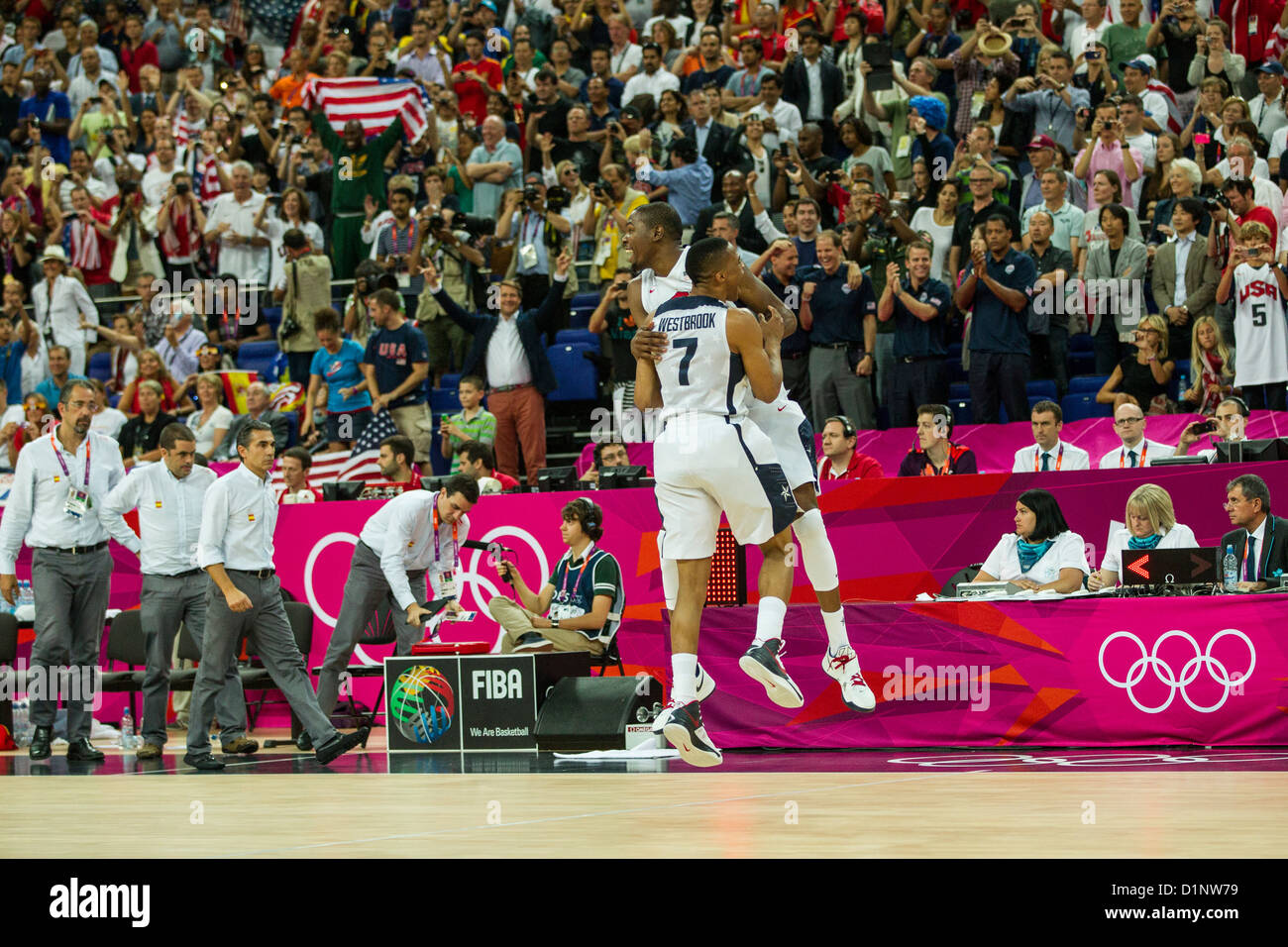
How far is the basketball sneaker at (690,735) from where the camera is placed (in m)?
7.11

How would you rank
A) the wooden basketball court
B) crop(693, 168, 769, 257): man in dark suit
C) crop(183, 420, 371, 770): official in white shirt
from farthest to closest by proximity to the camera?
crop(693, 168, 769, 257): man in dark suit, crop(183, 420, 371, 770): official in white shirt, the wooden basketball court

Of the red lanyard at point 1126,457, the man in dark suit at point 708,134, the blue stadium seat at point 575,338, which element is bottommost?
the red lanyard at point 1126,457

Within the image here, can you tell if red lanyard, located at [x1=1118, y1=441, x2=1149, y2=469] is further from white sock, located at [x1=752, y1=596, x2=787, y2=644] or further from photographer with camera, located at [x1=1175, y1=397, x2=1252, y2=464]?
white sock, located at [x1=752, y1=596, x2=787, y2=644]

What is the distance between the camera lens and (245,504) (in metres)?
10.2

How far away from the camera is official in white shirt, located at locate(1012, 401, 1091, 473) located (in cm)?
1187

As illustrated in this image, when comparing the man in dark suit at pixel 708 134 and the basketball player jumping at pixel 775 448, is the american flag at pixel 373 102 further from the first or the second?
the basketball player jumping at pixel 775 448

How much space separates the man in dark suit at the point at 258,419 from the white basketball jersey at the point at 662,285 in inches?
340

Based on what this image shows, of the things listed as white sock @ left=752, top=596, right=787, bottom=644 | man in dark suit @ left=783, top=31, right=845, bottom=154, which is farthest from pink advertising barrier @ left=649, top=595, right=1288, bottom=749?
man in dark suit @ left=783, top=31, right=845, bottom=154

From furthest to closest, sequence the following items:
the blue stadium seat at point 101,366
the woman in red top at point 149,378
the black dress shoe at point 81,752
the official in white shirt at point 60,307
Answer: the blue stadium seat at point 101,366, the official in white shirt at point 60,307, the woman in red top at point 149,378, the black dress shoe at point 81,752

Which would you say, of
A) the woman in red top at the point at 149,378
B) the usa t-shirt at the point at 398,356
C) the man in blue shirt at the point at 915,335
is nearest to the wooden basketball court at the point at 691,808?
the man in blue shirt at the point at 915,335

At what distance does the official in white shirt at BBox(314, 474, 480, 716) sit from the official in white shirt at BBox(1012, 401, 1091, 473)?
4178mm

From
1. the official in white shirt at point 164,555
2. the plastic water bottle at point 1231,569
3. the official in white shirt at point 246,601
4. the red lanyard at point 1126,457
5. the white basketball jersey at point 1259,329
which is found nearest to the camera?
the plastic water bottle at point 1231,569
